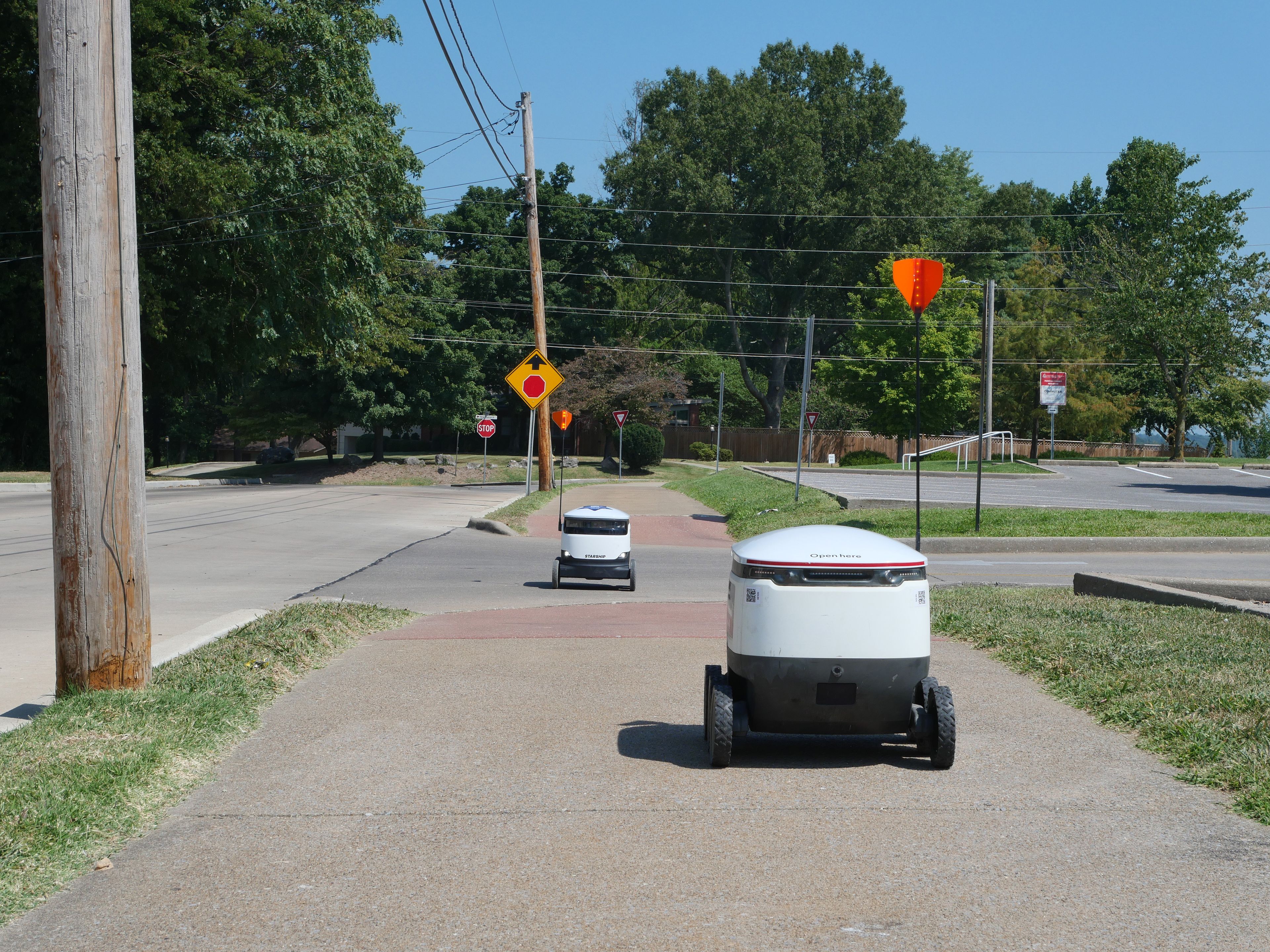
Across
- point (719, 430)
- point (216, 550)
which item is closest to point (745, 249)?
point (719, 430)

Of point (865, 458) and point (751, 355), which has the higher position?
point (751, 355)

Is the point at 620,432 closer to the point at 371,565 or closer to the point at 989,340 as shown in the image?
the point at 989,340

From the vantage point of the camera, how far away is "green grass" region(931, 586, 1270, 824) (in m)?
5.67

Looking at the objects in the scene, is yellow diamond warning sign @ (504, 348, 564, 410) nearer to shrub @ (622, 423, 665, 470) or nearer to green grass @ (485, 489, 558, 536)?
green grass @ (485, 489, 558, 536)

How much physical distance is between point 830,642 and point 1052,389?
4252 centimetres

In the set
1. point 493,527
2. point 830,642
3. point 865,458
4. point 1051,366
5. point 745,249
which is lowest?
point 865,458

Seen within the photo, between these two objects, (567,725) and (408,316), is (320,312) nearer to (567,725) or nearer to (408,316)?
(408,316)

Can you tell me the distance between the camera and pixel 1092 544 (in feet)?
63.3

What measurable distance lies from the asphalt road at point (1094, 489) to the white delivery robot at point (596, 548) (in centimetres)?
1163

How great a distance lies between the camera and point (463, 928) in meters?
3.70

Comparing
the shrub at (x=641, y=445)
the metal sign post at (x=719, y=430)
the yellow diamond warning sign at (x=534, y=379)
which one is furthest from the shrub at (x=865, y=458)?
the yellow diamond warning sign at (x=534, y=379)

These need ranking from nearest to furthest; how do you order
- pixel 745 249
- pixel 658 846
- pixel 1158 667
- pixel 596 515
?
pixel 658 846 → pixel 1158 667 → pixel 596 515 → pixel 745 249

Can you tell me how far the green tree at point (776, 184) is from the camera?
213ft

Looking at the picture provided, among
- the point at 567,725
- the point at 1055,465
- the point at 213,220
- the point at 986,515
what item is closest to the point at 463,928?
the point at 567,725
